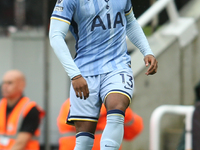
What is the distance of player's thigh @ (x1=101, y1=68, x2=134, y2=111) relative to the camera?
2922 millimetres

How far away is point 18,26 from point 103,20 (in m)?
3.62

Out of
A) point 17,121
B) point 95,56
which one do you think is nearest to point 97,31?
point 95,56

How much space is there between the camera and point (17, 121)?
208 inches

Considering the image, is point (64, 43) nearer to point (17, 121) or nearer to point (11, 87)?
point (17, 121)

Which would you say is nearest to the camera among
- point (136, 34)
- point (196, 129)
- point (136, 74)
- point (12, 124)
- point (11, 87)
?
point (136, 34)

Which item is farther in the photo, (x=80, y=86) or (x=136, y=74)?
(x=136, y=74)

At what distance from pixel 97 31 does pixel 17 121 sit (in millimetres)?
2547

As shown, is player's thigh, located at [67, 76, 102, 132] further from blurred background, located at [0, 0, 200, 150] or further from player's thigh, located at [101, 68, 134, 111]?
blurred background, located at [0, 0, 200, 150]

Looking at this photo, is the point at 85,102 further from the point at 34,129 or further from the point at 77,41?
the point at 34,129

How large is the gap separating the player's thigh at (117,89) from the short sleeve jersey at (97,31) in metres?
0.05

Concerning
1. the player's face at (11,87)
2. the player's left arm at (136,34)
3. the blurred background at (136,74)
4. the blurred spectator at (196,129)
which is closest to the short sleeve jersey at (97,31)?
the player's left arm at (136,34)

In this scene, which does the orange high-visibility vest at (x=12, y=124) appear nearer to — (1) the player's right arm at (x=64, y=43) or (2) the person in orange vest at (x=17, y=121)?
(2) the person in orange vest at (x=17, y=121)

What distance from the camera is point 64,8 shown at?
2980 millimetres

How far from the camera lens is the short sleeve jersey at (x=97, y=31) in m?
3.00
